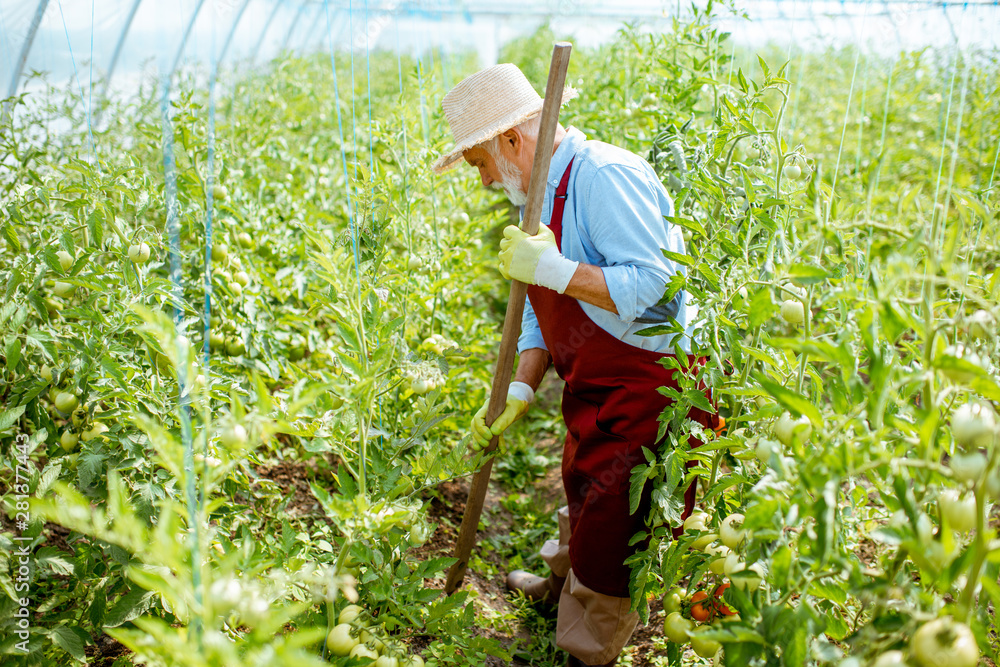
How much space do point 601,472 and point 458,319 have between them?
1.20m

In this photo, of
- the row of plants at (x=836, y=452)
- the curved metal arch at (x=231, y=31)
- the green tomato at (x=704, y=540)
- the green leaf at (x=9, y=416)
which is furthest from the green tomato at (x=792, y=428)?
the curved metal arch at (x=231, y=31)

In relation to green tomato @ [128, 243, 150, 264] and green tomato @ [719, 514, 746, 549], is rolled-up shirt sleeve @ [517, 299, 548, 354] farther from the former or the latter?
green tomato @ [128, 243, 150, 264]

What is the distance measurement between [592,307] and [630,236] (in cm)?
22

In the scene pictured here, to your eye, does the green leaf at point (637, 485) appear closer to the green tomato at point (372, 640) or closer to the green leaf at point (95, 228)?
the green tomato at point (372, 640)

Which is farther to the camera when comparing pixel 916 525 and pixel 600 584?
pixel 600 584

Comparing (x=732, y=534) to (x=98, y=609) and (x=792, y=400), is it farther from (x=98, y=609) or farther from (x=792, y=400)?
(x=98, y=609)

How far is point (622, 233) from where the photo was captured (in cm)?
158

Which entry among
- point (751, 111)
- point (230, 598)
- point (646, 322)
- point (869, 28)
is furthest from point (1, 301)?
point (869, 28)

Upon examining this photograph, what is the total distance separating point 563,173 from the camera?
176 cm

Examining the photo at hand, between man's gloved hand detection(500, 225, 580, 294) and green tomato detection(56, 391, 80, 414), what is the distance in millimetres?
1005

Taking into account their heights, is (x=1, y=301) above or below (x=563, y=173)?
below

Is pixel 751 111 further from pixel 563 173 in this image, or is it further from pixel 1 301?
pixel 1 301

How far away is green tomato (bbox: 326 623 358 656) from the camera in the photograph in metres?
1.19

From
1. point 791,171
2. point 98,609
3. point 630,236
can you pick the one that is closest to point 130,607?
point 98,609
